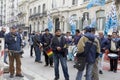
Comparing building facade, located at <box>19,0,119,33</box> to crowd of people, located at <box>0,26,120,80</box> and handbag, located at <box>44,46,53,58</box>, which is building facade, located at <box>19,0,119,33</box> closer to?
handbag, located at <box>44,46,53,58</box>

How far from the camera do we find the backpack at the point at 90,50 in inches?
388

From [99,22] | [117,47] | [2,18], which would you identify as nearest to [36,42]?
[117,47]

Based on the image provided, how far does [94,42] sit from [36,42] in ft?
28.5

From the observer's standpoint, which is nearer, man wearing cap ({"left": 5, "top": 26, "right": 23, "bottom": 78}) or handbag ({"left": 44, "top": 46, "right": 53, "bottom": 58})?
man wearing cap ({"left": 5, "top": 26, "right": 23, "bottom": 78})

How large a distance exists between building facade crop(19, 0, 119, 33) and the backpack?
73.0 ft

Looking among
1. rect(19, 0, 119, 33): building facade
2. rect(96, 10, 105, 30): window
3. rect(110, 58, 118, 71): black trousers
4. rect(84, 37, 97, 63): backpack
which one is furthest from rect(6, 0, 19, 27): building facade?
rect(84, 37, 97, 63): backpack

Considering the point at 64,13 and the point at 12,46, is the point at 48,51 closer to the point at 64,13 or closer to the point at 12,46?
the point at 12,46

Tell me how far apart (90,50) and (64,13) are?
34123 mm

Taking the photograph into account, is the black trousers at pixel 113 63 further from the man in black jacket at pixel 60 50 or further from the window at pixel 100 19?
the window at pixel 100 19

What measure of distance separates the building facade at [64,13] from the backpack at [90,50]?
73.0 ft

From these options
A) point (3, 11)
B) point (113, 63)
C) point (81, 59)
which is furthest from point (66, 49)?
point (3, 11)

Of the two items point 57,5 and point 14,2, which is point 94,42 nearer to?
point 57,5

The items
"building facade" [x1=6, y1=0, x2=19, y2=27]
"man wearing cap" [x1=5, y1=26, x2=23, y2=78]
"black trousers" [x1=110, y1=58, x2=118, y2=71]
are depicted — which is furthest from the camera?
"building facade" [x1=6, y1=0, x2=19, y2=27]

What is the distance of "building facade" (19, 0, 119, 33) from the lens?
3444 cm
